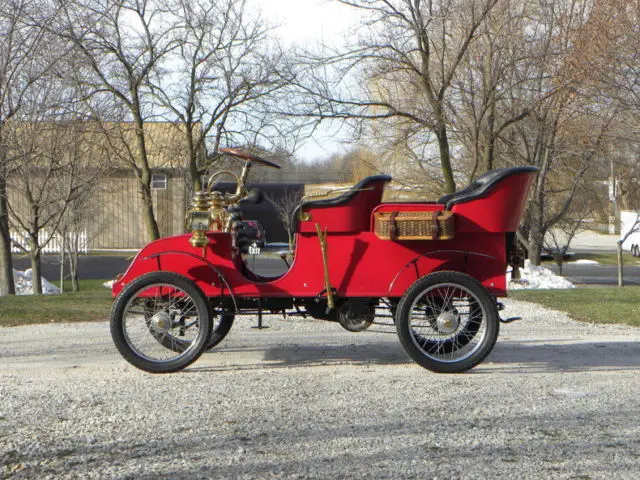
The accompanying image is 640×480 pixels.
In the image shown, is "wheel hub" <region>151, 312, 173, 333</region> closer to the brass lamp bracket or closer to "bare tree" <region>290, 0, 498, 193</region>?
the brass lamp bracket

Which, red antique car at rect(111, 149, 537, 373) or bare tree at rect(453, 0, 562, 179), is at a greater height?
bare tree at rect(453, 0, 562, 179)

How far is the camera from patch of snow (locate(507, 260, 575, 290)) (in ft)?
59.8

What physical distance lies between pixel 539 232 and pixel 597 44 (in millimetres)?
9859

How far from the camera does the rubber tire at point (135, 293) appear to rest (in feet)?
20.1

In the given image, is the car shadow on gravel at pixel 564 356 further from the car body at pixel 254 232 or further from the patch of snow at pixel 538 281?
the patch of snow at pixel 538 281

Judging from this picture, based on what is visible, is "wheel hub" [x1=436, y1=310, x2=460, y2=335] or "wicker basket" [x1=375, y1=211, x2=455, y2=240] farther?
"wheel hub" [x1=436, y1=310, x2=460, y2=335]

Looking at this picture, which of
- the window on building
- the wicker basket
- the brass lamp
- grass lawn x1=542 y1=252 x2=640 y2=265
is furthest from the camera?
the window on building

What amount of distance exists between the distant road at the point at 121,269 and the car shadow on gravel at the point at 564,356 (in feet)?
54.6

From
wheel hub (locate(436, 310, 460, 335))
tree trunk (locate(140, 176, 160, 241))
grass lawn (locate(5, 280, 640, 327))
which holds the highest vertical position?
tree trunk (locate(140, 176, 160, 241))

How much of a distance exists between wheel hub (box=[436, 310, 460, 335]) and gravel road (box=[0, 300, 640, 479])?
14.2 inches

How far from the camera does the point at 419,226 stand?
6.08 m

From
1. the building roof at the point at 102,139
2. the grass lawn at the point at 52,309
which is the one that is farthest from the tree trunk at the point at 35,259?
the grass lawn at the point at 52,309

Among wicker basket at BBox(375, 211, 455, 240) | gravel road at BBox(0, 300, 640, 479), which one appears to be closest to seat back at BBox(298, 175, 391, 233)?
wicker basket at BBox(375, 211, 455, 240)

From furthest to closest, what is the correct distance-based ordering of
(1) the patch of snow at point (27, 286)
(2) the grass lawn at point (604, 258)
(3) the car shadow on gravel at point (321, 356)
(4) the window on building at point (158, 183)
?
(4) the window on building at point (158, 183) → (2) the grass lawn at point (604, 258) → (1) the patch of snow at point (27, 286) → (3) the car shadow on gravel at point (321, 356)
